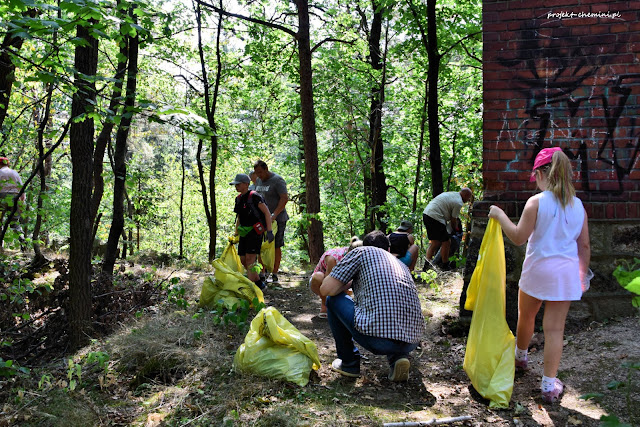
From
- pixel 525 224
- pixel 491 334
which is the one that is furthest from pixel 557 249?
pixel 491 334

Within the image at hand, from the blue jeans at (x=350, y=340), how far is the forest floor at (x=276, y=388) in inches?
7.8

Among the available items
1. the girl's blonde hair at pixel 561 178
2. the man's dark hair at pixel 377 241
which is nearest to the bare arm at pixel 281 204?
the man's dark hair at pixel 377 241

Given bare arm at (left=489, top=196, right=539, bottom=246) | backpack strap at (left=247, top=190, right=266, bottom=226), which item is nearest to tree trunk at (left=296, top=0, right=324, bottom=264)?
backpack strap at (left=247, top=190, right=266, bottom=226)

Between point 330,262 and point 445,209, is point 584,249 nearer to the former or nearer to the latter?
point 330,262

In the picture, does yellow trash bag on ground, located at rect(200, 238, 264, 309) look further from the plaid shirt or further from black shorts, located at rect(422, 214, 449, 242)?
black shorts, located at rect(422, 214, 449, 242)

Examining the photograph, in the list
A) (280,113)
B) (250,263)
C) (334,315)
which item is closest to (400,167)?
(280,113)

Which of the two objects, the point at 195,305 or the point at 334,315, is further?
the point at 195,305

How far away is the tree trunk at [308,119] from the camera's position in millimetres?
9227

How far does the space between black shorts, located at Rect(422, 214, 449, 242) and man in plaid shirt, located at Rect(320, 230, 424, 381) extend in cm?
460

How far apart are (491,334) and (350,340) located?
43.8 inches

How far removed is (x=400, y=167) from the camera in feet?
49.9

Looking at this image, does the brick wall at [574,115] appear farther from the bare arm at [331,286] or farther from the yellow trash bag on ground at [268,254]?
the yellow trash bag on ground at [268,254]

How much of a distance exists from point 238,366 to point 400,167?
11.9 metres

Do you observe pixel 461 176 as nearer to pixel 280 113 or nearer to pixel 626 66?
pixel 626 66
